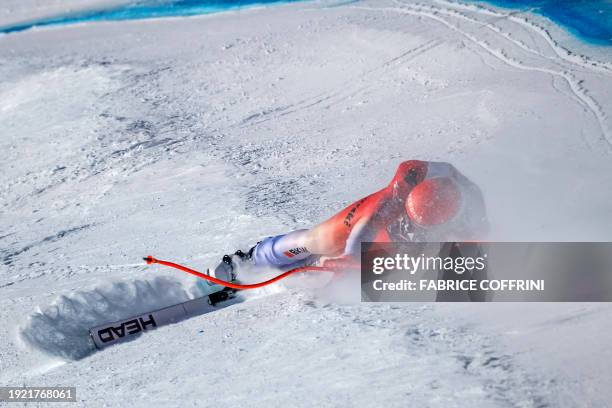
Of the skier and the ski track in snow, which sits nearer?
the skier

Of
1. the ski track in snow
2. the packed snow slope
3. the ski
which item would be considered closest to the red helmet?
the packed snow slope

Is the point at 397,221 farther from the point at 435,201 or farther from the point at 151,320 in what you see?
the point at 151,320

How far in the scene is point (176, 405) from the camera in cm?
354

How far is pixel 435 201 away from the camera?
152 inches

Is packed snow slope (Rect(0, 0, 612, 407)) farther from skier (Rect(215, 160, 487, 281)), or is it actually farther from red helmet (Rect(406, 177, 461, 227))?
red helmet (Rect(406, 177, 461, 227))

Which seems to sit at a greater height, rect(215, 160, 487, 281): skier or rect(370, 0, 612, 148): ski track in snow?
rect(370, 0, 612, 148): ski track in snow

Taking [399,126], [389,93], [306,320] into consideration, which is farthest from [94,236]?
[389,93]

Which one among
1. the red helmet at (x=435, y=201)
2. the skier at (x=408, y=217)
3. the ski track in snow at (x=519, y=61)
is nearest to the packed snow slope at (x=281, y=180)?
the ski track in snow at (x=519, y=61)

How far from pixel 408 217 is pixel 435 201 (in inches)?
9.9

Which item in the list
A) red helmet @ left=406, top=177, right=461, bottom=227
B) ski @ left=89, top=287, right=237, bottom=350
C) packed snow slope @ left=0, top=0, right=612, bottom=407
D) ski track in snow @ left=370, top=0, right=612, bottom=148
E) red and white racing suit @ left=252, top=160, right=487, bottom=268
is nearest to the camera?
packed snow slope @ left=0, top=0, right=612, bottom=407

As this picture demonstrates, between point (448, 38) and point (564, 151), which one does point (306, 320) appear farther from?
point (448, 38)

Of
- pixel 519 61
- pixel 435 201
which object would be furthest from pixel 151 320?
pixel 519 61

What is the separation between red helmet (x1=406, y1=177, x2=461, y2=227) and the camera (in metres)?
3.86

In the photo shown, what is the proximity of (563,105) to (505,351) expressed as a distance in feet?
13.1
